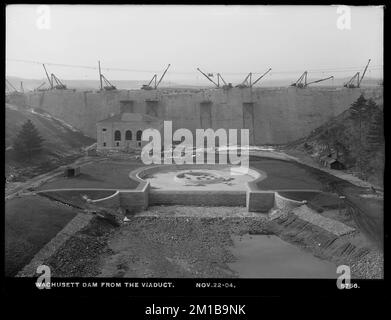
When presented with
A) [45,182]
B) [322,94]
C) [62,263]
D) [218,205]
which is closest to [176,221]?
[218,205]

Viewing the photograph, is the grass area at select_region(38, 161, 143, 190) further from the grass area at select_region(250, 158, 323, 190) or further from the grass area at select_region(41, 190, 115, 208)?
the grass area at select_region(250, 158, 323, 190)

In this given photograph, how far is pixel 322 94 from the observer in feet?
154

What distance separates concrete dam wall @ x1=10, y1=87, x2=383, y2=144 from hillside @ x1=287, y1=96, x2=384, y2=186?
660 cm

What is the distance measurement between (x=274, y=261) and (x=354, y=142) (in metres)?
19.2

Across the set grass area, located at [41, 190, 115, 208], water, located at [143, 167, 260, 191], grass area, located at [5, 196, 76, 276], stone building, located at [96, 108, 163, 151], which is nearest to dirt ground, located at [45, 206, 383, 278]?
grass area, located at [5, 196, 76, 276]

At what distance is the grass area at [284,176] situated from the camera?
22969 millimetres

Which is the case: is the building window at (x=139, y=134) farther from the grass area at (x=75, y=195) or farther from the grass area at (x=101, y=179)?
the grass area at (x=75, y=195)

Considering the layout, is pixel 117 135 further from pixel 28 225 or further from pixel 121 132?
pixel 28 225

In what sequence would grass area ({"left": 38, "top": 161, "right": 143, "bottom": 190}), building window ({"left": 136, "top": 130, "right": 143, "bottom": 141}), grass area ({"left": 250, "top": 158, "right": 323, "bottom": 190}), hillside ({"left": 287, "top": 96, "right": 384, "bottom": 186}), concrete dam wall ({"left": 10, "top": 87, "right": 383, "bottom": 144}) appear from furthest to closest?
concrete dam wall ({"left": 10, "top": 87, "right": 383, "bottom": 144})
building window ({"left": 136, "top": 130, "right": 143, "bottom": 141})
hillside ({"left": 287, "top": 96, "right": 384, "bottom": 186})
grass area ({"left": 250, "top": 158, "right": 323, "bottom": 190})
grass area ({"left": 38, "top": 161, "right": 143, "bottom": 190})

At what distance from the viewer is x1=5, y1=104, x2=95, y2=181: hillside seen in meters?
26.0

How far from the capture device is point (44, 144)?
1271 inches

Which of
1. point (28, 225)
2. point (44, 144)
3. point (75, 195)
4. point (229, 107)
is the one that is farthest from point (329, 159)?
point (44, 144)
